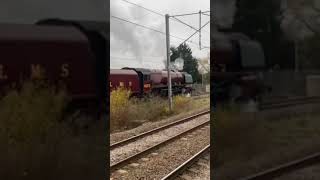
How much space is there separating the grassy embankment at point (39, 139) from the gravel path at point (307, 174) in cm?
231

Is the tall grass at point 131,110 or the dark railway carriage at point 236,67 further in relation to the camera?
the tall grass at point 131,110

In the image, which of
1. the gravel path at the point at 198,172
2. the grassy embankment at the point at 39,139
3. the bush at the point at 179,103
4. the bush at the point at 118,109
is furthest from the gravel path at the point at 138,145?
the bush at the point at 179,103

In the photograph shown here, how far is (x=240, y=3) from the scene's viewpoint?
15.2 ft

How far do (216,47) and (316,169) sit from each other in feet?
6.17

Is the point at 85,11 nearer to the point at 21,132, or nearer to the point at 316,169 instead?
the point at 21,132

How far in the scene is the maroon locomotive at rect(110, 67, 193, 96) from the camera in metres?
23.4

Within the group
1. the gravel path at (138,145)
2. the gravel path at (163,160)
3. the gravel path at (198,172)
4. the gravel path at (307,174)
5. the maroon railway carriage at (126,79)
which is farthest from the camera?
the maroon railway carriage at (126,79)

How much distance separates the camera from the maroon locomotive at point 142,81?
76.7 ft

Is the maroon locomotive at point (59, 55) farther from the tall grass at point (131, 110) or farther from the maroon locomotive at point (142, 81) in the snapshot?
the maroon locomotive at point (142, 81)

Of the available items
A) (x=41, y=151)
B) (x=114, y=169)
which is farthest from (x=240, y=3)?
(x=114, y=169)

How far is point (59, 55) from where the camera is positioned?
167 inches

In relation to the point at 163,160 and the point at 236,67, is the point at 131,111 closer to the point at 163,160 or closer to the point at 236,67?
the point at 163,160

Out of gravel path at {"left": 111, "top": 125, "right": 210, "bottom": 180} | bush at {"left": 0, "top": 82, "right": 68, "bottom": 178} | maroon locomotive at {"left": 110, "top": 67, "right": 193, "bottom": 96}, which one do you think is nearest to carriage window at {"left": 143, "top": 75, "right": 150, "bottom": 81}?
maroon locomotive at {"left": 110, "top": 67, "right": 193, "bottom": 96}

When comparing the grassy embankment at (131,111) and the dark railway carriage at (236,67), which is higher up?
the dark railway carriage at (236,67)
